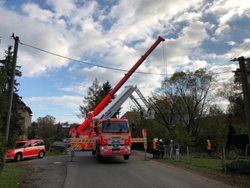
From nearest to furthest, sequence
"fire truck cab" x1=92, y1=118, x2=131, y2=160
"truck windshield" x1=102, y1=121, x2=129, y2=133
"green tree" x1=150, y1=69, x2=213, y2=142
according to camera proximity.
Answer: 1. "fire truck cab" x1=92, y1=118, x2=131, y2=160
2. "truck windshield" x1=102, y1=121, x2=129, y2=133
3. "green tree" x1=150, y1=69, x2=213, y2=142

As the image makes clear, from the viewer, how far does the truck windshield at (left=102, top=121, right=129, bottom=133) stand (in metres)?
18.8

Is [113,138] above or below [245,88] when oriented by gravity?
below

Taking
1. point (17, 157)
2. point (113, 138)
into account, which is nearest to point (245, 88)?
point (113, 138)

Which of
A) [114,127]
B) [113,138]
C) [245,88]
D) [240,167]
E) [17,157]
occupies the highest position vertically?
[245,88]

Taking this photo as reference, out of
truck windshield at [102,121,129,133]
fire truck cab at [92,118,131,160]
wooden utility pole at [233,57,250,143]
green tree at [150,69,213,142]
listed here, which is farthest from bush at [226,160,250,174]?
green tree at [150,69,213,142]

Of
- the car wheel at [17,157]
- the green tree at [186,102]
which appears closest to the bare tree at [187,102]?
the green tree at [186,102]

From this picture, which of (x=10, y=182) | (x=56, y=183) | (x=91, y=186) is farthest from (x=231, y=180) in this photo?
(x=10, y=182)

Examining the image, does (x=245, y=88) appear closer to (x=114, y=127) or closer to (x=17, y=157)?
(x=114, y=127)

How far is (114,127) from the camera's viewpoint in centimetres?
1900

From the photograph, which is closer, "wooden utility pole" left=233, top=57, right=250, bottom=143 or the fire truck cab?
"wooden utility pole" left=233, top=57, right=250, bottom=143

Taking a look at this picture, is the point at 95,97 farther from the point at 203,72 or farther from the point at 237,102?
the point at 237,102

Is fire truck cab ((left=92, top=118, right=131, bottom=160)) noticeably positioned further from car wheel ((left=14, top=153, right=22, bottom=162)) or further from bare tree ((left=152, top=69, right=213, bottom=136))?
bare tree ((left=152, top=69, right=213, bottom=136))

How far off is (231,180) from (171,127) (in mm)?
28602

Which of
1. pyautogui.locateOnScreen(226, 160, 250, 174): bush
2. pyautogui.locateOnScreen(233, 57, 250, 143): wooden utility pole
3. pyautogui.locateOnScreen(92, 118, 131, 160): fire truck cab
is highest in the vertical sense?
pyautogui.locateOnScreen(233, 57, 250, 143): wooden utility pole
